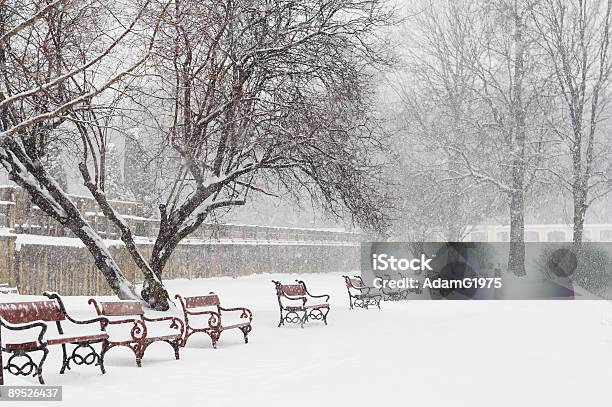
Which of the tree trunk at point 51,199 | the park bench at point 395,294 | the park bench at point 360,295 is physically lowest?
the park bench at point 395,294

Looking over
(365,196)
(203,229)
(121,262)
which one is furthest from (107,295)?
(203,229)

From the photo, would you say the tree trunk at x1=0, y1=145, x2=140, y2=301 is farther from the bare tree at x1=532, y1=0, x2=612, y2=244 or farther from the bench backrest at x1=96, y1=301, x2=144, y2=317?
the bare tree at x1=532, y1=0, x2=612, y2=244

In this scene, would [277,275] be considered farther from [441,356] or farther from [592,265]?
[441,356]

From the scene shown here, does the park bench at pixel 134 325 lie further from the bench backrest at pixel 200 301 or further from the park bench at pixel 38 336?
the bench backrest at pixel 200 301

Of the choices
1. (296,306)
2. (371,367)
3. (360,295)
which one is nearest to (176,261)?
(360,295)

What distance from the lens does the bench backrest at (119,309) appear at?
10.7 metres

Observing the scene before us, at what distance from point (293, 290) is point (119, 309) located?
6605 mm

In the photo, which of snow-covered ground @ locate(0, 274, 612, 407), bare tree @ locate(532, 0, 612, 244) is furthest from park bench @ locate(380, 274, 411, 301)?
snow-covered ground @ locate(0, 274, 612, 407)

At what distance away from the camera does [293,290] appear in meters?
16.9

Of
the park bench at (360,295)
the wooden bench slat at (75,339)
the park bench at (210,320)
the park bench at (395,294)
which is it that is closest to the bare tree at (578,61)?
the park bench at (395,294)

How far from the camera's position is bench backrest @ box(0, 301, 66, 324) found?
8.76 metres

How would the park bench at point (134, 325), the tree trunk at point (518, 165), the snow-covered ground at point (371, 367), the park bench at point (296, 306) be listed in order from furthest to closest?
the tree trunk at point (518, 165), the park bench at point (296, 306), the park bench at point (134, 325), the snow-covered ground at point (371, 367)

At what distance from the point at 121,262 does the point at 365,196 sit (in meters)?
8.36

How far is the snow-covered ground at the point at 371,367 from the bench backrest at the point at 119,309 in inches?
26.5
